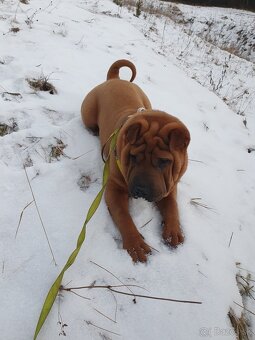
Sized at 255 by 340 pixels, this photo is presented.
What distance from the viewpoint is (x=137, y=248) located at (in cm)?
215

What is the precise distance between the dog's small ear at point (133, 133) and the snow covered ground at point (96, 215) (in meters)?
0.59

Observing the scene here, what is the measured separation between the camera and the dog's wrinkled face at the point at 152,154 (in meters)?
2.09

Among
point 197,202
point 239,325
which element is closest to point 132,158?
point 197,202

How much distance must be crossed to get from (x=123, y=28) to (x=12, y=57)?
10.8 ft

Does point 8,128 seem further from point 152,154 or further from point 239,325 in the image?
point 239,325

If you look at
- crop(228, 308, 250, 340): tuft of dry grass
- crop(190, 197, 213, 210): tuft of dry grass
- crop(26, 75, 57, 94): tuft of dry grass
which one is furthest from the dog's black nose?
crop(26, 75, 57, 94): tuft of dry grass

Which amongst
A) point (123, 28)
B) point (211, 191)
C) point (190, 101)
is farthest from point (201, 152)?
point (123, 28)

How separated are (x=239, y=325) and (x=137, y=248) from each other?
0.77 metres

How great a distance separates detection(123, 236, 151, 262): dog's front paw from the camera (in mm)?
2131

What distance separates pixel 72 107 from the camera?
3494mm

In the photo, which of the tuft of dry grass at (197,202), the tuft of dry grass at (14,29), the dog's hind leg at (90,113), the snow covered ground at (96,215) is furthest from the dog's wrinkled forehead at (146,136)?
the tuft of dry grass at (14,29)

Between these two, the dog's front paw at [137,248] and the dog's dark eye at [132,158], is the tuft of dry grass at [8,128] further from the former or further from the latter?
the dog's front paw at [137,248]

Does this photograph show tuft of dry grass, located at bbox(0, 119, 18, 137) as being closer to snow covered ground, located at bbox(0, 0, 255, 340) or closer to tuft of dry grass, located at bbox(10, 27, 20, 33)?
snow covered ground, located at bbox(0, 0, 255, 340)

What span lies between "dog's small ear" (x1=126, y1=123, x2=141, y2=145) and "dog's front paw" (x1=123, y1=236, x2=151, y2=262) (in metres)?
0.65
